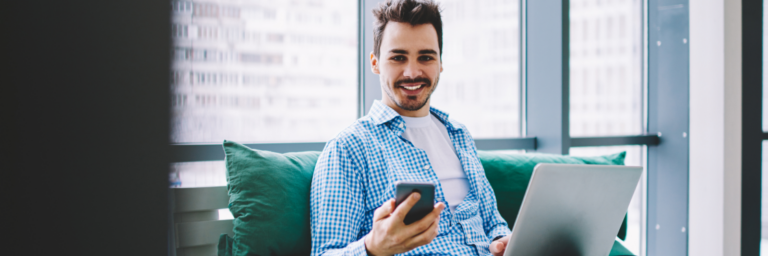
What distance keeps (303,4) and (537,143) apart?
1.42 meters

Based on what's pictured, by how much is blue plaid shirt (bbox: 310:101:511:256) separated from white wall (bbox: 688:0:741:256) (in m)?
1.58

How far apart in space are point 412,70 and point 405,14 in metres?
0.18

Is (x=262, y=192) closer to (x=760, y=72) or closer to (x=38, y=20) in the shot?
(x=38, y=20)

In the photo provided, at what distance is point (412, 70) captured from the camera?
1284 millimetres

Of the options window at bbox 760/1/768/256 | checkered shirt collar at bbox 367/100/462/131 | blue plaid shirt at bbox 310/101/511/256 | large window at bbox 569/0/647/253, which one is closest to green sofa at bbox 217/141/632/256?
blue plaid shirt at bbox 310/101/511/256

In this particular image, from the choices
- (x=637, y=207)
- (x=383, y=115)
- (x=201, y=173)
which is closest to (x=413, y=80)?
(x=383, y=115)

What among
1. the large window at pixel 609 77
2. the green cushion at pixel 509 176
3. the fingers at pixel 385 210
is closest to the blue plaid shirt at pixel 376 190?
the fingers at pixel 385 210

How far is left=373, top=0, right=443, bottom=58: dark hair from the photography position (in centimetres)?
130

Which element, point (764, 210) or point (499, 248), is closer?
point (499, 248)

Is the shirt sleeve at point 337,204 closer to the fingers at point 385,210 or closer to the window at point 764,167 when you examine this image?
the fingers at point 385,210

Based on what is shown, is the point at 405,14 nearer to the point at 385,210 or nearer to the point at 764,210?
the point at 385,210

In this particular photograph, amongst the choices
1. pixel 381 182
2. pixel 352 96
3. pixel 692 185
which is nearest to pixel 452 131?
pixel 381 182

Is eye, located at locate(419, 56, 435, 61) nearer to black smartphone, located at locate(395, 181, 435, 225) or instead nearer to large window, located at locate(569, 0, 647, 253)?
black smartphone, located at locate(395, 181, 435, 225)

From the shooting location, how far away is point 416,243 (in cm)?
82
